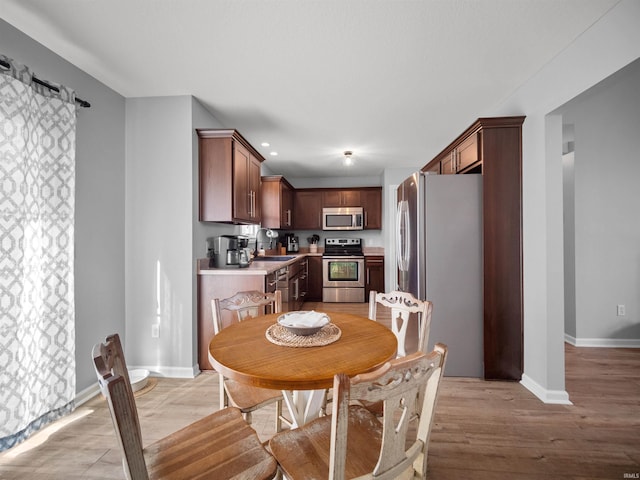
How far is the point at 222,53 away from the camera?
1.96m

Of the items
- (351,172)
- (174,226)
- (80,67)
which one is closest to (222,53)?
(80,67)

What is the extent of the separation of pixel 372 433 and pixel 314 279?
4.33 metres

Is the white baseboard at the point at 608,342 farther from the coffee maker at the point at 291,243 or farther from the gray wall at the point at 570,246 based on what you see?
the coffee maker at the point at 291,243

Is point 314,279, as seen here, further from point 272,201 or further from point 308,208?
point 272,201

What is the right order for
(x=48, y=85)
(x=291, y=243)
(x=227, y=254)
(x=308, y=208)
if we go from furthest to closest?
(x=291, y=243) → (x=308, y=208) → (x=227, y=254) → (x=48, y=85)

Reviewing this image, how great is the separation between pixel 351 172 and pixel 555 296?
400 cm

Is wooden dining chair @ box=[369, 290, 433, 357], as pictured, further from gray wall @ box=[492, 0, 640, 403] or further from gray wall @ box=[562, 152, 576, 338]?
gray wall @ box=[562, 152, 576, 338]

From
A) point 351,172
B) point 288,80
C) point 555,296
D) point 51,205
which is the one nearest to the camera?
point 51,205

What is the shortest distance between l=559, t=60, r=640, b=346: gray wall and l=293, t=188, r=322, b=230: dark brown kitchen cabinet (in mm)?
3829

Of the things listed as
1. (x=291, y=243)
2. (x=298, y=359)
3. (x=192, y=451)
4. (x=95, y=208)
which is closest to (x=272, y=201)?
(x=291, y=243)

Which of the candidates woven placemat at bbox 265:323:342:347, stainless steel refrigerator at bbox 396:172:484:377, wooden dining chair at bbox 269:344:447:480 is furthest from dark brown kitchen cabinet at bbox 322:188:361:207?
wooden dining chair at bbox 269:344:447:480

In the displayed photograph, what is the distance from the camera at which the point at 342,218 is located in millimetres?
5578

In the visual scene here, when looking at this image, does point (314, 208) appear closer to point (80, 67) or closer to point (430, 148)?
point (430, 148)

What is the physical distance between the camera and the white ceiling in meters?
1.59
